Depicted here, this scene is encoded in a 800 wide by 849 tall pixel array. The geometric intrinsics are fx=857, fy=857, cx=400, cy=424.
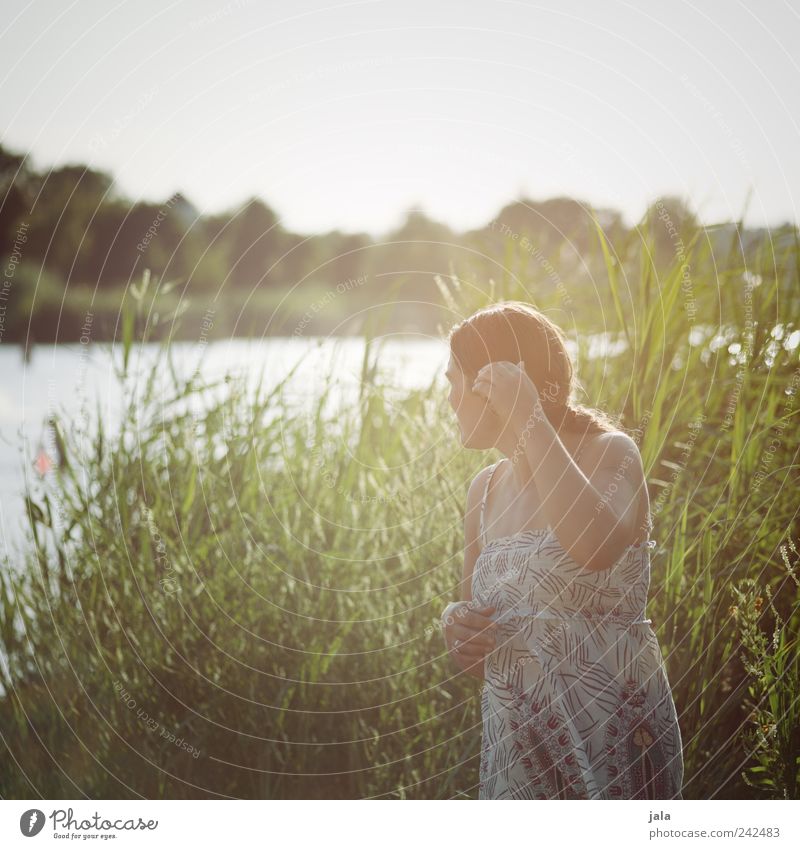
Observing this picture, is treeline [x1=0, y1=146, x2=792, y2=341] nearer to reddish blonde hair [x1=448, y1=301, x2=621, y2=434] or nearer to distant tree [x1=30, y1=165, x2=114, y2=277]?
distant tree [x1=30, y1=165, x2=114, y2=277]

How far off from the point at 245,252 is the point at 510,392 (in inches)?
33.8

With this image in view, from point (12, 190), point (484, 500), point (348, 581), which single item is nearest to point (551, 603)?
point (484, 500)

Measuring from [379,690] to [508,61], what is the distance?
134 cm

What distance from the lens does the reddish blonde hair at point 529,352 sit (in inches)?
53.4

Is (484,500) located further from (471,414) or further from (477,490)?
(471,414)

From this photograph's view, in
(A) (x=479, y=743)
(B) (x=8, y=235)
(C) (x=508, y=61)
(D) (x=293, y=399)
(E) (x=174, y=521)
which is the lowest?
(A) (x=479, y=743)

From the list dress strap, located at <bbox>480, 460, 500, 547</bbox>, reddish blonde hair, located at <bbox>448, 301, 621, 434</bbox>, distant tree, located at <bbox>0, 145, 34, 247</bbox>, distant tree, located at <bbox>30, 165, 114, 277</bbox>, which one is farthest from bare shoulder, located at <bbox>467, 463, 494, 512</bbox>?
distant tree, located at <bbox>0, 145, 34, 247</bbox>

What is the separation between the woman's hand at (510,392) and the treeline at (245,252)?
2.23 ft

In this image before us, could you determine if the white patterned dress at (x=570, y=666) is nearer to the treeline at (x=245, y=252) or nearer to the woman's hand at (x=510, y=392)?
the woman's hand at (x=510, y=392)

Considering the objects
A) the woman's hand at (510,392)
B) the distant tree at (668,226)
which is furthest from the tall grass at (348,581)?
the woman's hand at (510,392)

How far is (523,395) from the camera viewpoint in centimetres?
122
